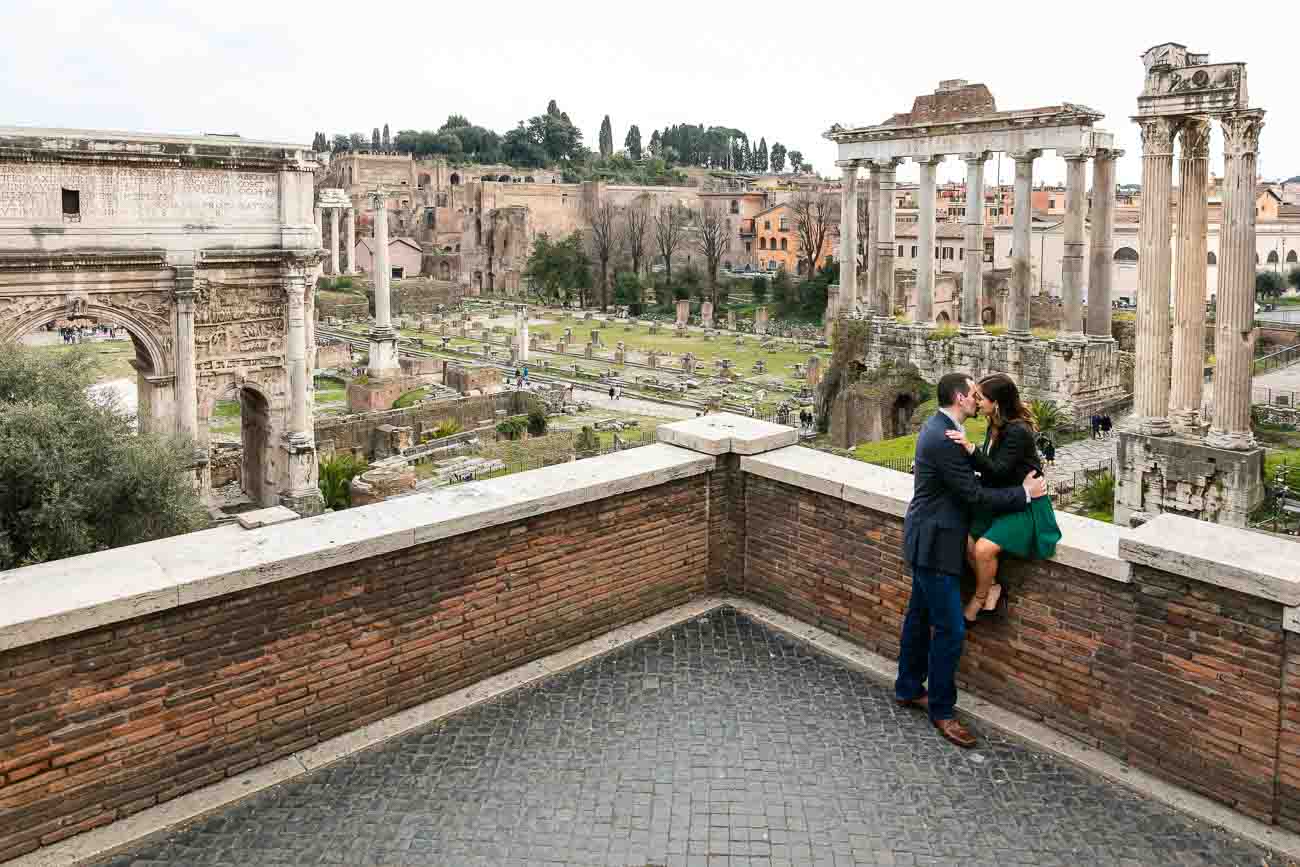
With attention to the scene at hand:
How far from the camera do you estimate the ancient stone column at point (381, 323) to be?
114ft

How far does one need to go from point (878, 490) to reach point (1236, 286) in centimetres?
1034

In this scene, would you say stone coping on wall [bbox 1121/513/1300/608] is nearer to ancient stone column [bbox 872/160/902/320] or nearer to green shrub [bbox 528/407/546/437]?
green shrub [bbox 528/407/546/437]

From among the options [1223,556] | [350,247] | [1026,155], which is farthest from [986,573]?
[350,247]

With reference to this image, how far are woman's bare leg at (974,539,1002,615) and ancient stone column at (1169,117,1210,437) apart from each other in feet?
34.6

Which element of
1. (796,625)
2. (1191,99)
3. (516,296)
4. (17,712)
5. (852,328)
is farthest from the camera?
(516,296)

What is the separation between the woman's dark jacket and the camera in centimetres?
463

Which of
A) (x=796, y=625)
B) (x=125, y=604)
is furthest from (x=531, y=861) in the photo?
(x=796, y=625)

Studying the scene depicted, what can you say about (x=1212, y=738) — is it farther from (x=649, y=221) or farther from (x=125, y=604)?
(x=649, y=221)

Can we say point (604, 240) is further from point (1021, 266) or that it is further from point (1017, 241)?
point (1021, 266)

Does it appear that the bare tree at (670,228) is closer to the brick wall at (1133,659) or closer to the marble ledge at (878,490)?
the marble ledge at (878,490)

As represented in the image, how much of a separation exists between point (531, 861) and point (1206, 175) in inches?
514

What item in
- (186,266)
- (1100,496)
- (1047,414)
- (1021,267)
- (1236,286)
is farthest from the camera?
(1021,267)

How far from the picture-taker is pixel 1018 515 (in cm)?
467

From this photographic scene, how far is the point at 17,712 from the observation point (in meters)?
3.79
